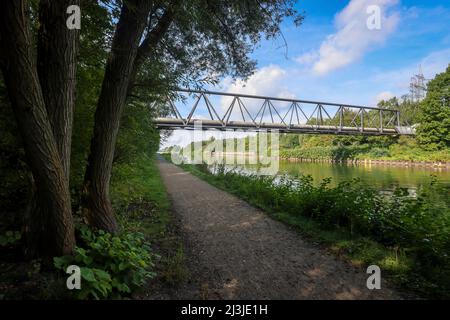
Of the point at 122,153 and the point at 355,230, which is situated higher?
the point at 122,153

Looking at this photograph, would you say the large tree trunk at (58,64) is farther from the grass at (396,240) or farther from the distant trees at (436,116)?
the distant trees at (436,116)

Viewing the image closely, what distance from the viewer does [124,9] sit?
380cm

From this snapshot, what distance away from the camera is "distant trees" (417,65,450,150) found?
3819cm

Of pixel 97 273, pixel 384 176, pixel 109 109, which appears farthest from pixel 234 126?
pixel 97 273

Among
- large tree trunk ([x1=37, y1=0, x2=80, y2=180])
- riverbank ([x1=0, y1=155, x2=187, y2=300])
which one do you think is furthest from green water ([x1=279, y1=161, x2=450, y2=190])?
large tree trunk ([x1=37, y1=0, x2=80, y2=180])

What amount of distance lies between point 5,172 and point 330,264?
4.82m

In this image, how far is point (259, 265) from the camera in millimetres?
4082

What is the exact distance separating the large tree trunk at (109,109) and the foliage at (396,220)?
4.26 m

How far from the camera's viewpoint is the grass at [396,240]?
3506 millimetres

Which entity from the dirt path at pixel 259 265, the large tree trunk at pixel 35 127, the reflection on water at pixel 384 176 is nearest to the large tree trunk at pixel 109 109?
the large tree trunk at pixel 35 127

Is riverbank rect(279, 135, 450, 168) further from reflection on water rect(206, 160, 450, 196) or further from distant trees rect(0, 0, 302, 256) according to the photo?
distant trees rect(0, 0, 302, 256)

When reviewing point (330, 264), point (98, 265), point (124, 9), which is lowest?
point (330, 264)
